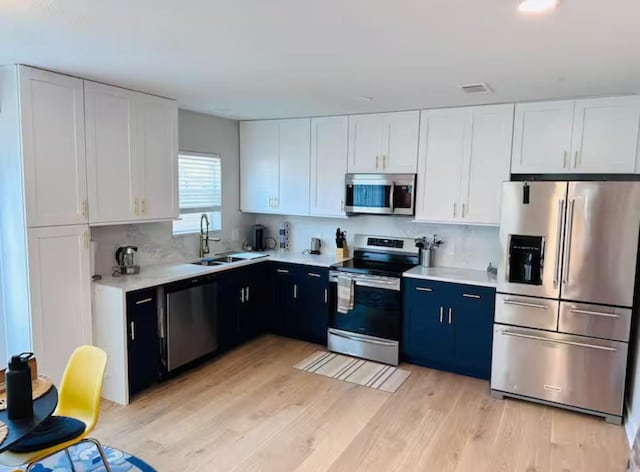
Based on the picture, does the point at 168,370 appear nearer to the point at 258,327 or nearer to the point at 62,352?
the point at 62,352

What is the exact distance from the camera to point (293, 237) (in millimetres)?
5406

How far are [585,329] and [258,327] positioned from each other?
3156 mm

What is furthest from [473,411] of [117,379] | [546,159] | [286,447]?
[117,379]

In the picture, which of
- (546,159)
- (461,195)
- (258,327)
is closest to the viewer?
(546,159)

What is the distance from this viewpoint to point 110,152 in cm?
342

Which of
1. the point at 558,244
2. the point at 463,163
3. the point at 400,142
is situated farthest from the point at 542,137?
the point at 400,142

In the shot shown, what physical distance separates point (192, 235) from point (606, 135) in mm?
3887

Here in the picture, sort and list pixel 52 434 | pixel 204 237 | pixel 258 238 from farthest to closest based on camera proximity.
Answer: pixel 258 238, pixel 204 237, pixel 52 434

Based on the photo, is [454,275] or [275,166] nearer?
[454,275]

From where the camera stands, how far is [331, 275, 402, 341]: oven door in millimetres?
4184

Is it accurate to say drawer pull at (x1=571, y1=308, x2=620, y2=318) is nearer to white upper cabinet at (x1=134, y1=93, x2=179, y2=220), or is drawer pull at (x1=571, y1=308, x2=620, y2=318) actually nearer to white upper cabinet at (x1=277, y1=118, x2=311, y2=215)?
white upper cabinet at (x1=277, y1=118, x2=311, y2=215)

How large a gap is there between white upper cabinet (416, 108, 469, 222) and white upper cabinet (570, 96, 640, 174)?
89 cm

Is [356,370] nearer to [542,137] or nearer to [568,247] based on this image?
[568,247]

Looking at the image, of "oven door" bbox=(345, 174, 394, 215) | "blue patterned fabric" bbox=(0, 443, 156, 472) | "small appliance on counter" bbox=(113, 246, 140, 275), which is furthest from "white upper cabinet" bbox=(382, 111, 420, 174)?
"blue patterned fabric" bbox=(0, 443, 156, 472)
